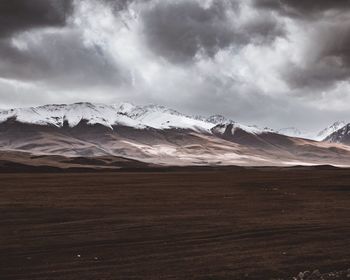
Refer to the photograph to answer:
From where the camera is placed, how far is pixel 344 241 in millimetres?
21859

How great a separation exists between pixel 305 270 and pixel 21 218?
1639 centimetres

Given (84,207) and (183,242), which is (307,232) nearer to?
(183,242)

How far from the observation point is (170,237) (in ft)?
73.6

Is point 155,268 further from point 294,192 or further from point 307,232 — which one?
point 294,192

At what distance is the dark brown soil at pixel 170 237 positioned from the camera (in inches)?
669

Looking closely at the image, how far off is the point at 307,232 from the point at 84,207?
14810 mm

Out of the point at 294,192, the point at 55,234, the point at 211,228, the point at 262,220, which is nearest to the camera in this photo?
the point at 55,234

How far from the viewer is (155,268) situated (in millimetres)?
17078

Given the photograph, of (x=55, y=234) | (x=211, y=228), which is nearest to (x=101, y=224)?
(x=55, y=234)

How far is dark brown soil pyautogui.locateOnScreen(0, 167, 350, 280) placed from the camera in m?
17.0

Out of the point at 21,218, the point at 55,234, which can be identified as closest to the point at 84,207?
the point at 21,218

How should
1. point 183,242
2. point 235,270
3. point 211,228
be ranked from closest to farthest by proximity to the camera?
point 235,270
point 183,242
point 211,228

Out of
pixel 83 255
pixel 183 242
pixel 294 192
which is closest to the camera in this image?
pixel 83 255

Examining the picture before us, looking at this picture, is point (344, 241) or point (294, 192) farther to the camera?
point (294, 192)
